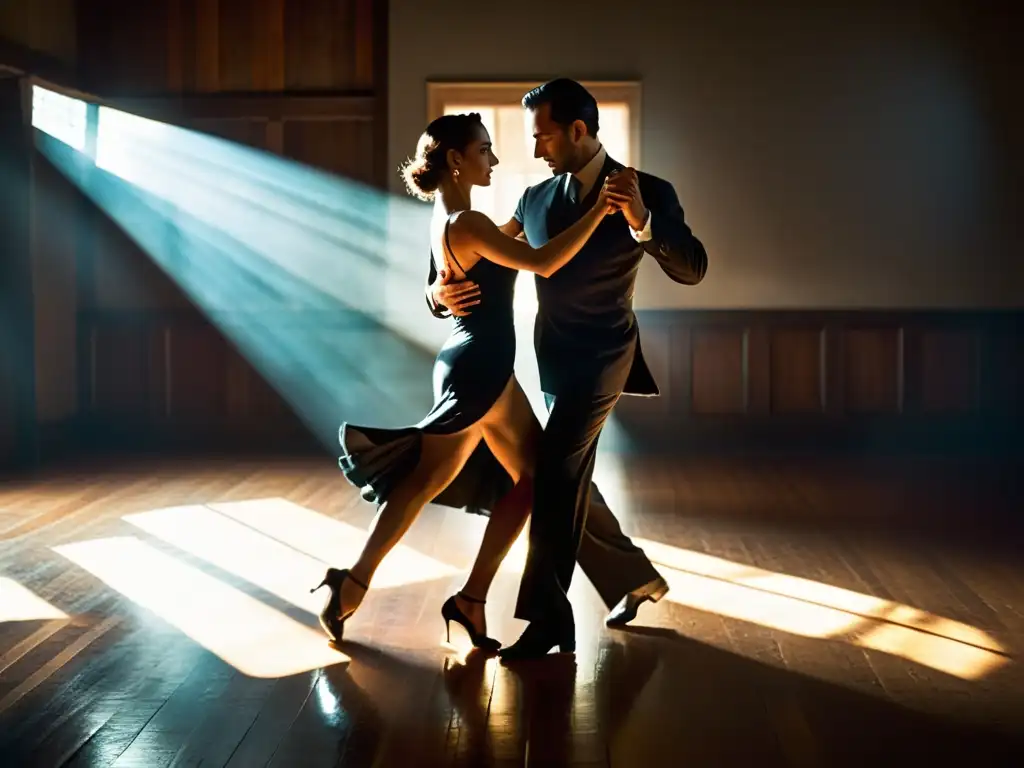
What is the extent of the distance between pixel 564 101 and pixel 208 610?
1875mm

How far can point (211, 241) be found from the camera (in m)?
8.12

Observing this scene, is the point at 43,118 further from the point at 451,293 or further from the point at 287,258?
the point at 451,293

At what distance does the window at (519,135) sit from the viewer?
7.82 metres

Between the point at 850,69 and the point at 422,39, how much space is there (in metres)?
2.66

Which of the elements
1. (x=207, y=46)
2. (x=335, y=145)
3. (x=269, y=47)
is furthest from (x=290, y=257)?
(x=207, y=46)

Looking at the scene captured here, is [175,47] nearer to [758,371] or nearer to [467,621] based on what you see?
[758,371]

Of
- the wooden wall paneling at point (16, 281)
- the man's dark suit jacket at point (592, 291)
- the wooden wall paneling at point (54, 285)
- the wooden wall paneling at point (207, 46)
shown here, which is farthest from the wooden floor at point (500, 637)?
the wooden wall paneling at point (207, 46)

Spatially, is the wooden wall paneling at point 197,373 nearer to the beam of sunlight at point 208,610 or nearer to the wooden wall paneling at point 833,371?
the beam of sunlight at point 208,610

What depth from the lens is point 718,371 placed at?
26.3 feet

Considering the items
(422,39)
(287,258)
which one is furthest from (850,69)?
(287,258)

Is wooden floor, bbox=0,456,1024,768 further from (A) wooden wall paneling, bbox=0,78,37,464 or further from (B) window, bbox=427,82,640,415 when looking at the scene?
(B) window, bbox=427,82,640,415

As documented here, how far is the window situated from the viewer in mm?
7824

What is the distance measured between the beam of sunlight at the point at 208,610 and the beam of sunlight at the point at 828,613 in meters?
1.25

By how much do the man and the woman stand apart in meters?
0.09
